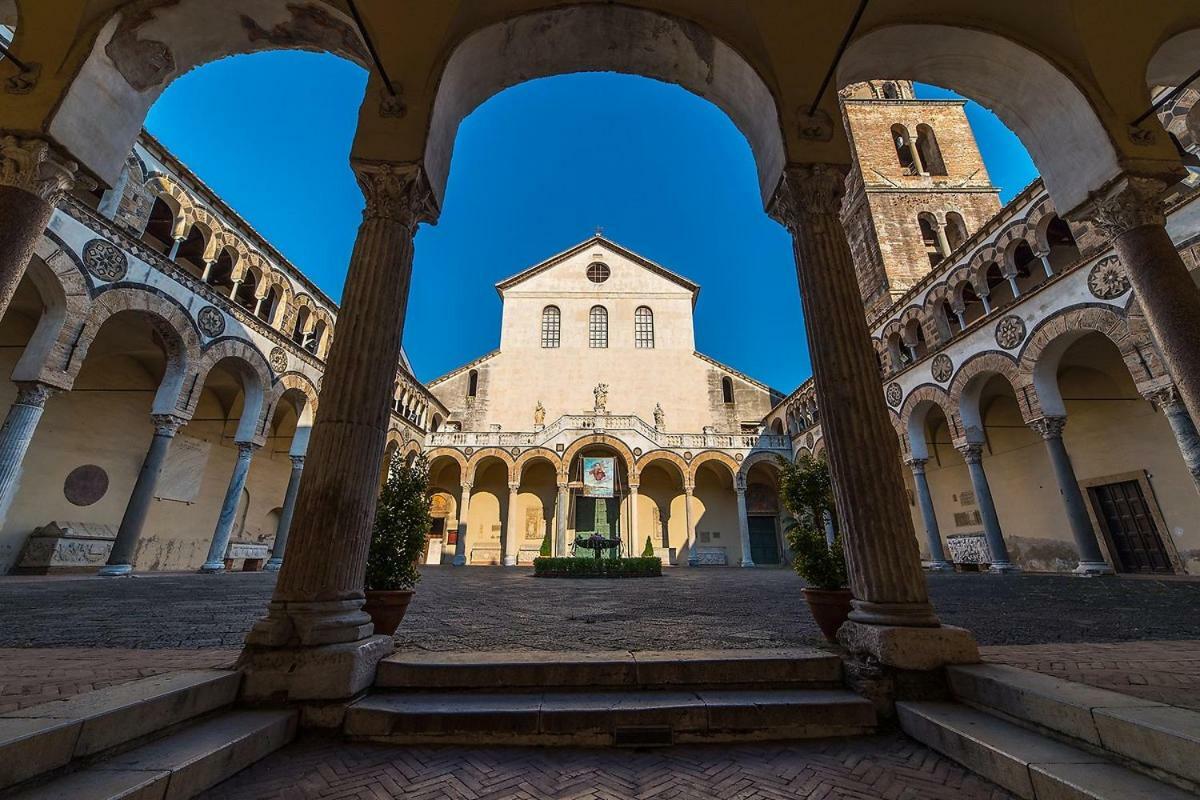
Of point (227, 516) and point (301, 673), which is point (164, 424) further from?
point (301, 673)

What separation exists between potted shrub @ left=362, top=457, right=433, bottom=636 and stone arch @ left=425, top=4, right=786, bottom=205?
8.52 ft

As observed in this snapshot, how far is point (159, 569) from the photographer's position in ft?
44.0

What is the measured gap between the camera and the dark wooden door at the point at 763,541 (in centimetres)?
2159

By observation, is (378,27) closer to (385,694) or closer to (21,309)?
(385,694)

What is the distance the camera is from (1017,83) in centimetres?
482

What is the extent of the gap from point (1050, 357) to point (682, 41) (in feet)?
37.3

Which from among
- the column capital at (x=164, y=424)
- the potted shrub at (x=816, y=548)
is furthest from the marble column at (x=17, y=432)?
the potted shrub at (x=816, y=548)

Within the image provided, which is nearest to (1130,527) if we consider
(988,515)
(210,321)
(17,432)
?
(988,515)

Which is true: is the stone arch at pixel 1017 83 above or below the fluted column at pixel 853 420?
above

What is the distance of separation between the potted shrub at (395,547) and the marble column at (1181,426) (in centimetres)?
1151

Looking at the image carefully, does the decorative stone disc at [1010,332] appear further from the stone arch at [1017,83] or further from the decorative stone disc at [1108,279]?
the stone arch at [1017,83]

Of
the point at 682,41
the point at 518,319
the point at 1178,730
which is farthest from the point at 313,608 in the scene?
the point at 518,319

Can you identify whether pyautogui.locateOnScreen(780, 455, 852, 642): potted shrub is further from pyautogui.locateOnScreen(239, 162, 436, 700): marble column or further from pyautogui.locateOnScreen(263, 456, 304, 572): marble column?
pyautogui.locateOnScreen(263, 456, 304, 572): marble column

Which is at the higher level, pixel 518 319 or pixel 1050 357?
pixel 518 319
